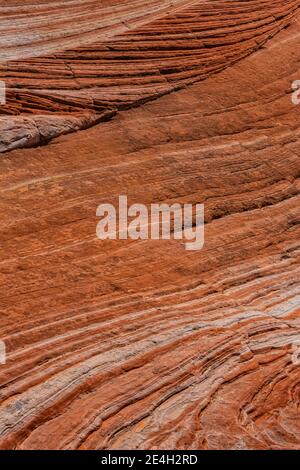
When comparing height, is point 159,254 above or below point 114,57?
below

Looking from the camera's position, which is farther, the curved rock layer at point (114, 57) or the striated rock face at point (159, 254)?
the curved rock layer at point (114, 57)

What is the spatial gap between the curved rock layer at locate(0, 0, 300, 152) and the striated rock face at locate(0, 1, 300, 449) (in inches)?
1.4

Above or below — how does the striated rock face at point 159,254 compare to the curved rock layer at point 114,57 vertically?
below

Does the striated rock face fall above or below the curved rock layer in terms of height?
below

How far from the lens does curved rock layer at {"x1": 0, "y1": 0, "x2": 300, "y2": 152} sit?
14.1 meters

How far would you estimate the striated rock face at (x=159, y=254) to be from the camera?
10.9 metres

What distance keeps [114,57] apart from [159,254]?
13.8ft

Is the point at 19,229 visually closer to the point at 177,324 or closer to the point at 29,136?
the point at 29,136

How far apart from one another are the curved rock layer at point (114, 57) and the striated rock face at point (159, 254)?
0.12 ft

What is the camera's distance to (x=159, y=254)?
13.2 metres

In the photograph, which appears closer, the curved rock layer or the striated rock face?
the striated rock face
